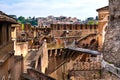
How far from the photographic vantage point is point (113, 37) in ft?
24.0

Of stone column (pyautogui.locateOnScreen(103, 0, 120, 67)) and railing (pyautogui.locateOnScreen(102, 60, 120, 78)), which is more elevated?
stone column (pyautogui.locateOnScreen(103, 0, 120, 67))

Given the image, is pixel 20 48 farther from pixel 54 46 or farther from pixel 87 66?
pixel 87 66

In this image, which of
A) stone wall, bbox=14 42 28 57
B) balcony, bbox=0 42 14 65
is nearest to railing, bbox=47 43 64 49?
stone wall, bbox=14 42 28 57

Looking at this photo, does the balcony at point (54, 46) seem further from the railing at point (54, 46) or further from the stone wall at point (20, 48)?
the stone wall at point (20, 48)

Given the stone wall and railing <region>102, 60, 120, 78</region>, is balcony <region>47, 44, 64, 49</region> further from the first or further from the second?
railing <region>102, 60, 120, 78</region>

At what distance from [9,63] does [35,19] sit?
5227 inches

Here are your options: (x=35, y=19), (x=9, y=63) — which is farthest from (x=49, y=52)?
(x=35, y=19)

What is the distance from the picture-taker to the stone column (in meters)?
7.13

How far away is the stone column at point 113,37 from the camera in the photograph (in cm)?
713

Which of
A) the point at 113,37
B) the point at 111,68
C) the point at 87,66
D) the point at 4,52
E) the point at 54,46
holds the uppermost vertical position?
the point at 113,37

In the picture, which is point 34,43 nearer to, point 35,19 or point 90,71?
point 90,71

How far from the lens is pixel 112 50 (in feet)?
23.9

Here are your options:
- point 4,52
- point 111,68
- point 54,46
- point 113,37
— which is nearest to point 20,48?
point 54,46

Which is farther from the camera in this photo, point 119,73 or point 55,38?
point 55,38
